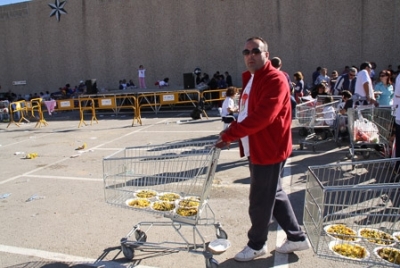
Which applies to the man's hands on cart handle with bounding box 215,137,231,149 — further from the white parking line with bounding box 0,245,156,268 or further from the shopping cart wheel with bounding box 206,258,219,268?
the white parking line with bounding box 0,245,156,268

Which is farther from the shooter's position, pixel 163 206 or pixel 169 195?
pixel 169 195

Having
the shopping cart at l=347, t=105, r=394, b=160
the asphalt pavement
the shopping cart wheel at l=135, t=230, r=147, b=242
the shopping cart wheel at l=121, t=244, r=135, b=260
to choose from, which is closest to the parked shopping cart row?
the shopping cart at l=347, t=105, r=394, b=160

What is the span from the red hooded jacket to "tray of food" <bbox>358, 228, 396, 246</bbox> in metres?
0.97

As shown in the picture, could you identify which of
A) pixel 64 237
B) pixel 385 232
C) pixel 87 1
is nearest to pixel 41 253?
pixel 64 237

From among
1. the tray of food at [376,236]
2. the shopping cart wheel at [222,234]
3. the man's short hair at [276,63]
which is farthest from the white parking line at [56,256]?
the man's short hair at [276,63]

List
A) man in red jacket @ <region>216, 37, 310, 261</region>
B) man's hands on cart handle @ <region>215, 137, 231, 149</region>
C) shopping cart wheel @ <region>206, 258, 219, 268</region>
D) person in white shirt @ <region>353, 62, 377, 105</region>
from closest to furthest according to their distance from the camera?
man in red jacket @ <region>216, 37, 310, 261</region> → man's hands on cart handle @ <region>215, 137, 231, 149</region> → shopping cart wheel @ <region>206, 258, 219, 268</region> → person in white shirt @ <region>353, 62, 377, 105</region>

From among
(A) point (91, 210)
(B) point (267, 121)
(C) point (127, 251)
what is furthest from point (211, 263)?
(A) point (91, 210)

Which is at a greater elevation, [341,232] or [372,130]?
[372,130]

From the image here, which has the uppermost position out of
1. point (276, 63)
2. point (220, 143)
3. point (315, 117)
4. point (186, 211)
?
point (276, 63)

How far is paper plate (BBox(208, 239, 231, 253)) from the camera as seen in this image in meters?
4.01

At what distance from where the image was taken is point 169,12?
23.6 m

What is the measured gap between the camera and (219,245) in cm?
407

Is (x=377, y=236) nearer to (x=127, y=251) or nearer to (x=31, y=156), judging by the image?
(x=127, y=251)

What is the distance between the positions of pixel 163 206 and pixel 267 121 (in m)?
1.48
